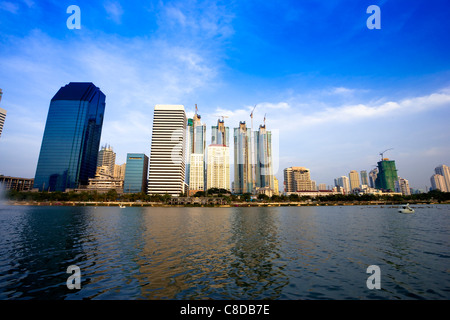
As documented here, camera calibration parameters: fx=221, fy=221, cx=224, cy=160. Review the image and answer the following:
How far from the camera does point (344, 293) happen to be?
49.4 feet

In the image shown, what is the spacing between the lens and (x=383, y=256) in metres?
24.7

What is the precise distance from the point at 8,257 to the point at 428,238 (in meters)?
57.1

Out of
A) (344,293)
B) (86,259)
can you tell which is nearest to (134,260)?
(86,259)

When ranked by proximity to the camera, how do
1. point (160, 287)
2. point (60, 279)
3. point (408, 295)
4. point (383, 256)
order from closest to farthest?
1. point (408, 295)
2. point (160, 287)
3. point (60, 279)
4. point (383, 256)

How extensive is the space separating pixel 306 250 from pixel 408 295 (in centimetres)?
1341
